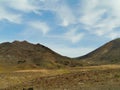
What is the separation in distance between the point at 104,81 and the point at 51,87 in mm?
5964

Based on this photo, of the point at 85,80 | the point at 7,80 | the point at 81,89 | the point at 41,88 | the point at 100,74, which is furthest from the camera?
the point at 7,80

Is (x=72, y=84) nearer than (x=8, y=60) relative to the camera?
Yes

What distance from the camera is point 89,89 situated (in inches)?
1379

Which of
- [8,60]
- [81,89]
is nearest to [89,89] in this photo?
[81,89]

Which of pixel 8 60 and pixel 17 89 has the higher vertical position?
pixel 8 60

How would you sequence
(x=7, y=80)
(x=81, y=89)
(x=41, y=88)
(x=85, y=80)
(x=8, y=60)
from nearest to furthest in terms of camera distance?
1. (x=81, y=89)
2. (x=41, y=88)
3. (x=85, y=80)
4. (x=7, y=80)
5. (x=8, y=60)

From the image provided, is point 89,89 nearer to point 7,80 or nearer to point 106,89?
point 106,89

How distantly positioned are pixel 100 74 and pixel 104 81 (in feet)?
19.2

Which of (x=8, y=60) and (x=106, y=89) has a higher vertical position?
(x=8, y=60)

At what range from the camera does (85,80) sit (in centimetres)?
4331

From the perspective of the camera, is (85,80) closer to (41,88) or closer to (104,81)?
(104,81)

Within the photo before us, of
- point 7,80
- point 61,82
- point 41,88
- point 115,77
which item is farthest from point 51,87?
point 7,80

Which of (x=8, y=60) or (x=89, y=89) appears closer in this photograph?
(x=89, y=89)

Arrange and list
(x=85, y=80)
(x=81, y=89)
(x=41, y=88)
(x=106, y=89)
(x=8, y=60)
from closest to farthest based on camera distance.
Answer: (x=106, y=89) < (x=81, y=89) < (x=41, y=88) < (x=85, y=80) < (x=8, y=60)
